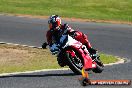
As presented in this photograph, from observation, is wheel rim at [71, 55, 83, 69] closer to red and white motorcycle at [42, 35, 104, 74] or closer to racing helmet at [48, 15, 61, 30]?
red and white motorcycle at [42, 35, 104, 74]

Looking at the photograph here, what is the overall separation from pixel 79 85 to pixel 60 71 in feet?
10.3

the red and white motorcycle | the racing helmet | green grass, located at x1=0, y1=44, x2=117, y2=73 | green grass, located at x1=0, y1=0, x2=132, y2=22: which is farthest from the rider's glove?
green grass, located at x1=0, y1=0, x2=132, y2=22

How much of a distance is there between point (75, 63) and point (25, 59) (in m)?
4.78

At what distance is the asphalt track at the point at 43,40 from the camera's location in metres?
14.1

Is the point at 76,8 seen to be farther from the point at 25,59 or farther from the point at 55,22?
the point at 55,22

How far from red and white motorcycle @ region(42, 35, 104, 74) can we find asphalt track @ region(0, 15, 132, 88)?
0.30 metres

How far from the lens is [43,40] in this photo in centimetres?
2591

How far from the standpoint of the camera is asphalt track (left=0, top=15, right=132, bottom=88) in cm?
1412

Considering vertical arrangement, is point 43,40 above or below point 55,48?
below

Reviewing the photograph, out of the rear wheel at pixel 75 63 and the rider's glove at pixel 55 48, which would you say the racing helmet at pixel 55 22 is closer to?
the rider's glove at pixel 55 48

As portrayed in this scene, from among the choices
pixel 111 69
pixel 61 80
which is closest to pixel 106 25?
pixel 111 69

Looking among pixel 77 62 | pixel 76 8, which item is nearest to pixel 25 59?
pixel 77 62

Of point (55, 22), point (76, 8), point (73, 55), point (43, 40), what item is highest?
point (55, 22)

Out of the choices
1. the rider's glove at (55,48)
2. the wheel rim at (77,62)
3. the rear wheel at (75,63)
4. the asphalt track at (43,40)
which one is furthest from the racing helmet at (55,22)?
the asphalt track at (43,40)
